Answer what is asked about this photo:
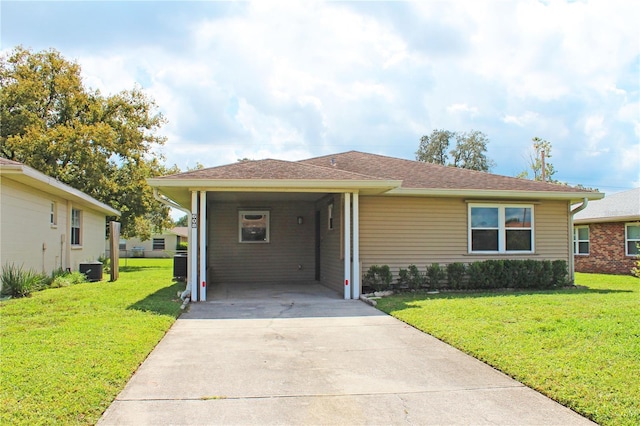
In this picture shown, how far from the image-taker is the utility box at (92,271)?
1591 centimetres

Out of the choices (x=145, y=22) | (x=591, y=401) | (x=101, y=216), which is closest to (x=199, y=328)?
(x=591, y=401)

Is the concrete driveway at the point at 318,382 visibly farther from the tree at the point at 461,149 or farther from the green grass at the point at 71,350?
the tree at the point at 461,149

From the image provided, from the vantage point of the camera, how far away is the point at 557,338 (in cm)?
626

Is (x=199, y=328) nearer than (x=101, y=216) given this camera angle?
Yes

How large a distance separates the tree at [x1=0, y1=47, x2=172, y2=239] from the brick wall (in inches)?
833

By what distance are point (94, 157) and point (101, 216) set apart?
3.13 meters

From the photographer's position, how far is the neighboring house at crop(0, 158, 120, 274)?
36.5ft

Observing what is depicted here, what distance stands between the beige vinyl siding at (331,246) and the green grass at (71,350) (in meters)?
3.86

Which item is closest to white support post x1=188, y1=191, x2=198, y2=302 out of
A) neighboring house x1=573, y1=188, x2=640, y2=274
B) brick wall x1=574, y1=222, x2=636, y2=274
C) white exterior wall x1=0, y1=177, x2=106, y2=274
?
white exterior wall x1=0, y1=177, x2=106, y2=274

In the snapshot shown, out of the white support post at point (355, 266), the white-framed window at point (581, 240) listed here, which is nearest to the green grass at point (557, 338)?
the white support post at point (355, 266)

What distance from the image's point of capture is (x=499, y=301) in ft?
32.1

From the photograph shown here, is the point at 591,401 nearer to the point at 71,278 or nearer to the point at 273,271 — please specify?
the point at 273,271

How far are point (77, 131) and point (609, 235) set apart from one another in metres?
24.0

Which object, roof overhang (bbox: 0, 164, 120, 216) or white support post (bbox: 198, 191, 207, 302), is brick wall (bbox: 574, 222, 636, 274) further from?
roof overhang (bbox: 0, 164, 120, 216)
